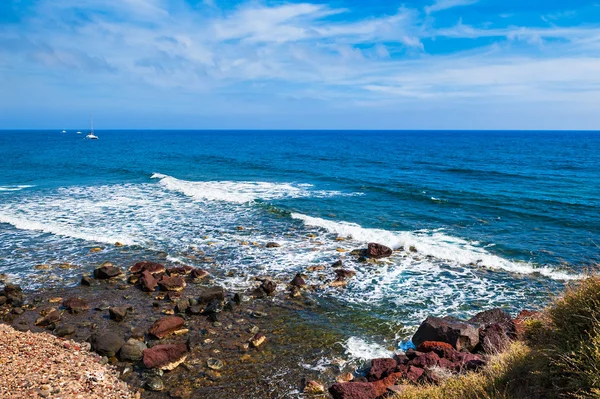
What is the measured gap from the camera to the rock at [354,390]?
10.2 metres

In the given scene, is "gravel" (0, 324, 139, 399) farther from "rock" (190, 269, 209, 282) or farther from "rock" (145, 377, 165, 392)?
"rock" (190, 269, 209, 282)

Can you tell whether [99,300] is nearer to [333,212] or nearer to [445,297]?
[445,297]

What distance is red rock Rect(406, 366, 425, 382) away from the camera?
10464 millimetres

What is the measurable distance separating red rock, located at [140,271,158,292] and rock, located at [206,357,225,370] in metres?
6.56

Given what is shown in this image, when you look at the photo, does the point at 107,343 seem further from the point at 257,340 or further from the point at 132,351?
the point at 257,340

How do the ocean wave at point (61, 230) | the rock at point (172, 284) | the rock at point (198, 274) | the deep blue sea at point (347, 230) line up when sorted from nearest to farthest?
the rock at point (172, 284) < the deep blue sea at point (347, 230) < the rock at point (198, 274) < the ocean wave at point (61, 230)

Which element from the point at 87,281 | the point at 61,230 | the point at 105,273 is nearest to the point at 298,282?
the point at 105,273

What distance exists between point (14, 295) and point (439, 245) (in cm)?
2094

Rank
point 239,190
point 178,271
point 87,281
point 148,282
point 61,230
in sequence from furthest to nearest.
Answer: point 239,190, point 61,230, point 178,271, point 87,281, point 148,282

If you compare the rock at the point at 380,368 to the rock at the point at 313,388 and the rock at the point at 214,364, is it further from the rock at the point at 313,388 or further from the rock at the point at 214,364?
the rock at the point at 214,364

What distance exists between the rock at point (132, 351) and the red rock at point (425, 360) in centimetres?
813

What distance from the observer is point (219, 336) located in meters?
13.8

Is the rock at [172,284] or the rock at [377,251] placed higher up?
the rock at [377,251]

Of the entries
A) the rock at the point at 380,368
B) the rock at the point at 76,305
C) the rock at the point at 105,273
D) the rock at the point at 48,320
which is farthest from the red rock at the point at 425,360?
the rock at the point at 105,273
